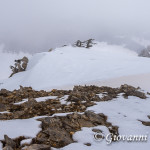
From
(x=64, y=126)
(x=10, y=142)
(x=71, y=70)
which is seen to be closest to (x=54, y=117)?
(x=64, y=126)

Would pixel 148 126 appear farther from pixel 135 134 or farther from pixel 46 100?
pixel 46 100

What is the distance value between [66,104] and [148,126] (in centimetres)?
318

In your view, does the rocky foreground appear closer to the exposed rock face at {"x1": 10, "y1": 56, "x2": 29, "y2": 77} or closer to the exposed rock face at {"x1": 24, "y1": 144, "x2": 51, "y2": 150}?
the exposed rock face at {"x1": 24, "y1": 144, "x2": 51, "y2": 150}

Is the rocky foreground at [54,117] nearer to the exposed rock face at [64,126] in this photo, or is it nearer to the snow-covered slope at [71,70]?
the exposed rock face at [64,126]

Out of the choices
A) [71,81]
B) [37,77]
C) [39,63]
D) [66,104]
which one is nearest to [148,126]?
[66,104]

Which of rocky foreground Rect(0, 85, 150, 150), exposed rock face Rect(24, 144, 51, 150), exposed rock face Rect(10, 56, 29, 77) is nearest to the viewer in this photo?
exposed rock face Rect(24, 144, 51, 150)

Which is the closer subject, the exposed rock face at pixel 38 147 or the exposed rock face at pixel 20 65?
the exposed rock face at pixel 38 147

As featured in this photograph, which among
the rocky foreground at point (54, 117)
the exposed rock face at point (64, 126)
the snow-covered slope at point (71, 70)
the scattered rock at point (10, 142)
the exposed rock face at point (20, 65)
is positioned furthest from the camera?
the exposed rock face at point (20, 65)

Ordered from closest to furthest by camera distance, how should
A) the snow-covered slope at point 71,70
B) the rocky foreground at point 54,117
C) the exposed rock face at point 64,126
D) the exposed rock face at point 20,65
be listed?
the rocky foreground at point 54,117 → the exposed rock face at point 64,126 → the snow-covered slope at point 71,70 → the exposed rock face at point 20,65

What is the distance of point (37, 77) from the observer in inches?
1016

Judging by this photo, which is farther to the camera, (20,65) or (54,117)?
(20,65)

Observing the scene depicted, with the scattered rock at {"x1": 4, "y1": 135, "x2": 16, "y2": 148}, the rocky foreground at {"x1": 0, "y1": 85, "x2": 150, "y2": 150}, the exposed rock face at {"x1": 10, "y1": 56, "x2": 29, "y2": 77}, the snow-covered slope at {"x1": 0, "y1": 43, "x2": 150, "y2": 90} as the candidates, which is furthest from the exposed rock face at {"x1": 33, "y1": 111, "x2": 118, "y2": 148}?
the exposed rock face at {"x1": 10, "y1": 56, "x2": 29, "y2": 77}

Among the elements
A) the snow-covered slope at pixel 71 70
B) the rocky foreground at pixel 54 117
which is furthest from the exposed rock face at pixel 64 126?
the snow-covered slope at pixel 71 70

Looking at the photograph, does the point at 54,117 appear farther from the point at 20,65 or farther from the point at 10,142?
the point at 20,65
